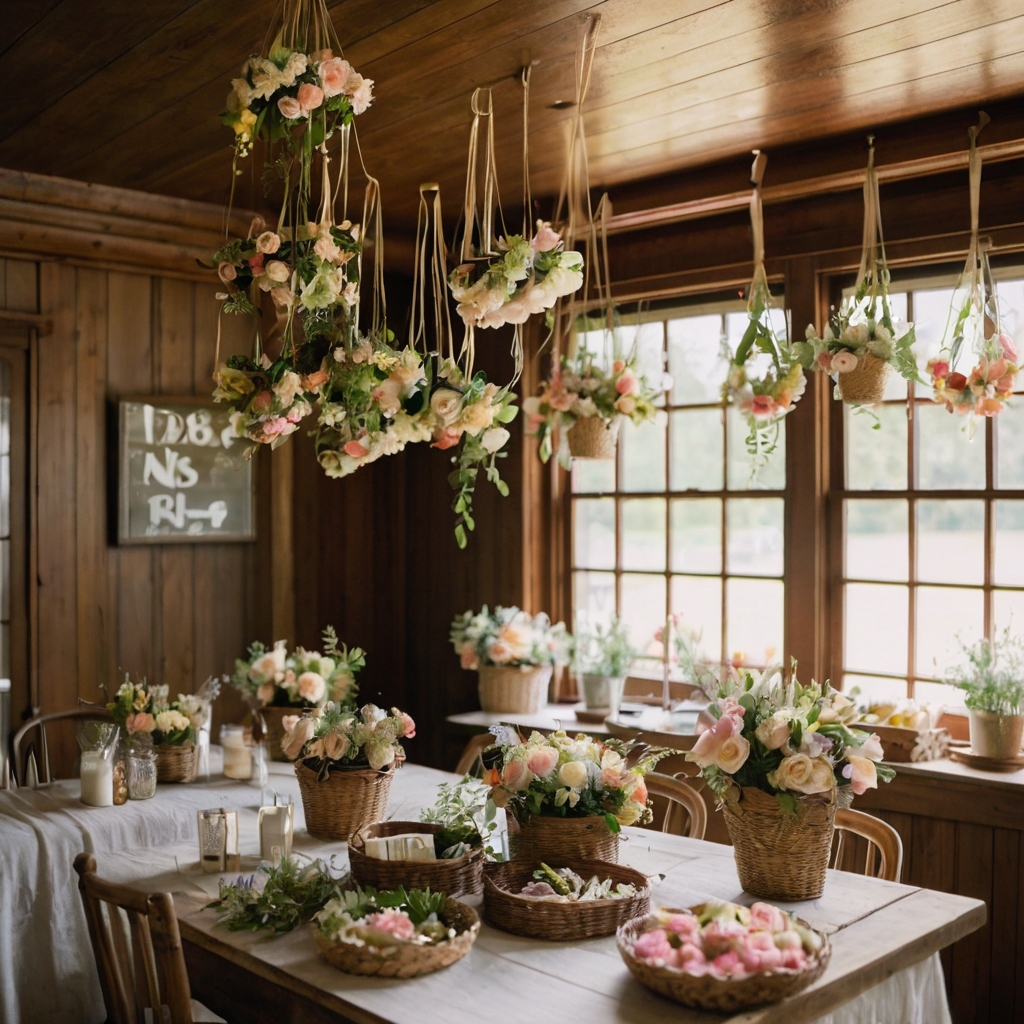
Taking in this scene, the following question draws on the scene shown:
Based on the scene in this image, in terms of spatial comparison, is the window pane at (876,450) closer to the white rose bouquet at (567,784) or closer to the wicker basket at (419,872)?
the white rose bouquet at (567,784)

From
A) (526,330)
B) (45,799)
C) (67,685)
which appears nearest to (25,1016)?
(45,799)

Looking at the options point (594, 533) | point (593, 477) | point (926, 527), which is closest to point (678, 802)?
point (926, 527)

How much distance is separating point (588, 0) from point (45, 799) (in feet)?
7.97

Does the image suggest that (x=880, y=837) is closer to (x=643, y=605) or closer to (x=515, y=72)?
(x=643, y=605)

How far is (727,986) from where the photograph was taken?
175 centimetres

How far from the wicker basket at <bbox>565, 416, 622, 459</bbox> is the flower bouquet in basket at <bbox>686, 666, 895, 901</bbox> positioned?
1584mm

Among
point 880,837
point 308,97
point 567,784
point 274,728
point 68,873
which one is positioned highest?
point 308,97

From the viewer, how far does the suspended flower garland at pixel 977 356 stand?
10.4ft

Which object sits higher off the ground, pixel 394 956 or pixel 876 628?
pixel 876 628

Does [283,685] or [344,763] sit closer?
[344,763]

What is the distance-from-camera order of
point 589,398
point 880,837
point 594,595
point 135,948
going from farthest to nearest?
point 594,595 < point 589,398 < point 880,837 < point 135,948

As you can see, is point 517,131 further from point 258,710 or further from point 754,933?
point 754,933

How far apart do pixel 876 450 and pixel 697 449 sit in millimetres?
699

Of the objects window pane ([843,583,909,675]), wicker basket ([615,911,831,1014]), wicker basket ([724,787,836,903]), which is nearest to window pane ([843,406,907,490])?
window pane ([843,583,909,675])
